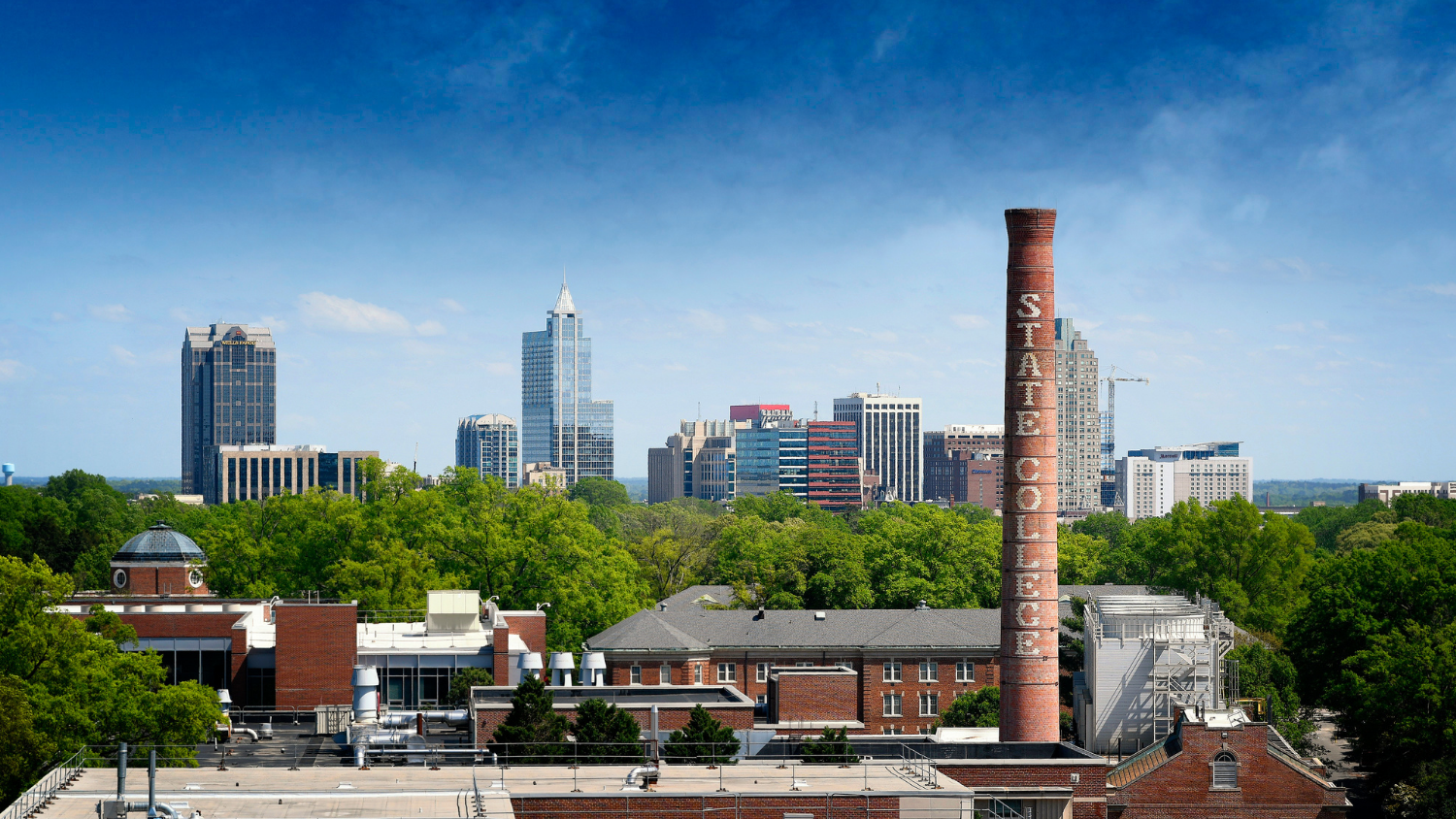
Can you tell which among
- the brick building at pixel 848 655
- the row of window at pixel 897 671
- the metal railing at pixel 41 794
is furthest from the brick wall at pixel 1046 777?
the row of window at pixel 897 671

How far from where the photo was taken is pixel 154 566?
7594 cm

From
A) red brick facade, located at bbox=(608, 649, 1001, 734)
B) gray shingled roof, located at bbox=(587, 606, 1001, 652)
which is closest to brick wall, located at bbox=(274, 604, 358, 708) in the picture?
gray shingled roof, located at bbox=(587, 606, 1001, 652)

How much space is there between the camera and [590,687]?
51281mm

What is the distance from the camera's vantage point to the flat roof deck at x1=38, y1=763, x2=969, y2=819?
3052 centimetres

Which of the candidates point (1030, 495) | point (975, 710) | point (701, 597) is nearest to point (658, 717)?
point (1030, 495)

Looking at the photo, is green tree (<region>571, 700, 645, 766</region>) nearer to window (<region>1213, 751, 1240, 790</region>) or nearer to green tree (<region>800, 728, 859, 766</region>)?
green tree (<region>800, 728, 859, 766</region>)

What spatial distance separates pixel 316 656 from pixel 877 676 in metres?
33.1

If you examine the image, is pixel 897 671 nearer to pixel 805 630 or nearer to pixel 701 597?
pixel 805 630

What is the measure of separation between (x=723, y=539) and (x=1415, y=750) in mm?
72460

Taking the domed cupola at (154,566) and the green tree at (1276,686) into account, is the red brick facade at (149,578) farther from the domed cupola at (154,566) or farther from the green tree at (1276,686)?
the green tree at (1276,686)

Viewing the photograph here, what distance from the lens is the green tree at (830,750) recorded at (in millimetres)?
37406

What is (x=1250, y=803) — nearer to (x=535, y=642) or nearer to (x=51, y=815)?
(x=535, y=642)

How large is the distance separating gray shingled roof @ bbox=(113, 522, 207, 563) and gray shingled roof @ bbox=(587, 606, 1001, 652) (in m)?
22.3

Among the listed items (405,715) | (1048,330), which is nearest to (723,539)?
(1048,330)
